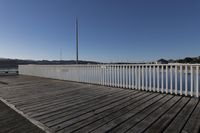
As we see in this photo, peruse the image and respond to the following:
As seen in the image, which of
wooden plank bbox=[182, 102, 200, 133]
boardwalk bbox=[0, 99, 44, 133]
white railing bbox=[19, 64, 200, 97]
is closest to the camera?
wooden plank bbox=[182, 102, 200, 133]

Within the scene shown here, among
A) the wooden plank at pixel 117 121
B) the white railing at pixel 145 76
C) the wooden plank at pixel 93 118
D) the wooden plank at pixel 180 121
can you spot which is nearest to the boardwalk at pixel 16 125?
the wooden plank at pixel 93 118

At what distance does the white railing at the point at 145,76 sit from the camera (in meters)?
3.39

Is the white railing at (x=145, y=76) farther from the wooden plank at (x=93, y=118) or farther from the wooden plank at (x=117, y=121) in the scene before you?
the wooden plank at (x=93, y=118)

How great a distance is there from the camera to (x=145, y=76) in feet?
13.9

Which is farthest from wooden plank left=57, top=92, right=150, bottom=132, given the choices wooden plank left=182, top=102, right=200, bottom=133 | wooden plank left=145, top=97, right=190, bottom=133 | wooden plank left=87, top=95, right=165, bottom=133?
wooden plank left=182, top=102, right=200, bottom=133

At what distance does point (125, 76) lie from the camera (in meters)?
4.66

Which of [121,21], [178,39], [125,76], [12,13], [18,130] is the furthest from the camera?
[178,39]

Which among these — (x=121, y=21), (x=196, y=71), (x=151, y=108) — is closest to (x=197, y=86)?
(x=196, y=71)

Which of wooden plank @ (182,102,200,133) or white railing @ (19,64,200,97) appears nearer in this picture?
wooden plank @ (182,102,200,133)

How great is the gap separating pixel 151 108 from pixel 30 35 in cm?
1420

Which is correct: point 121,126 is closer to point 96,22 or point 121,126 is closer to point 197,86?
point 197,86

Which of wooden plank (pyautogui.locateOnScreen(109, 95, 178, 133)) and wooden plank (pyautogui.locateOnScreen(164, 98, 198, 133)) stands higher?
wooden plank (pyautogui.locateOnScreen(164, 98, 198, 133))

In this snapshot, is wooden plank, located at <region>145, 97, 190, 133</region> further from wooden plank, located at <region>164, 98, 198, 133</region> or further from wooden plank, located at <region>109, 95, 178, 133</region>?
wooden plank, located at <region>109, 95, 178, 133</region>

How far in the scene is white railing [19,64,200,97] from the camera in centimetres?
339
